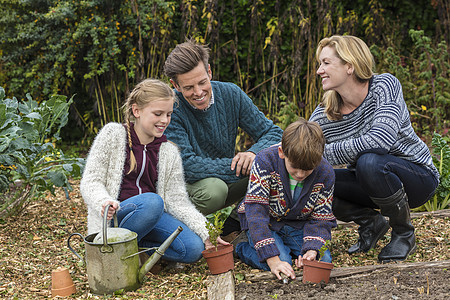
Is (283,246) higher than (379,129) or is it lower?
lower

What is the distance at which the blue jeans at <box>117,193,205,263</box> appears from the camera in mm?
2455

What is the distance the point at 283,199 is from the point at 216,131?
0.75 meters

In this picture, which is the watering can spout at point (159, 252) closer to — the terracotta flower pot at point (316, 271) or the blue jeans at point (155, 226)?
the blue jeans at point (155, 226)

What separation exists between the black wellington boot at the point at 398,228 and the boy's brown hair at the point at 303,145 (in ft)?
1.80

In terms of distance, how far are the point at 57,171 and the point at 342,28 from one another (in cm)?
356

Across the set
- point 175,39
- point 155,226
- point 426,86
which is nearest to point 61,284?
point 155,226

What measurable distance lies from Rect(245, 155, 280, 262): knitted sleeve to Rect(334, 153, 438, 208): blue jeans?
52 centimetres

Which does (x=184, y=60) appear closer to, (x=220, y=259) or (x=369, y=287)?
(x=220, y=259)

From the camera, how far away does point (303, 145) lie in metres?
2.18

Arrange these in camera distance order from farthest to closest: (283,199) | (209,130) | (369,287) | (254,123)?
1. (254,123)
2. (209,130)
3. (283,199)
4. (369,287)

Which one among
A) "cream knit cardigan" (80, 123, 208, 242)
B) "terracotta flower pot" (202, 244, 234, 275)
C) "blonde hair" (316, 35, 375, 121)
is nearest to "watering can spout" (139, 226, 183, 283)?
"terracotta flower pot" (202, 244, 234, 275)

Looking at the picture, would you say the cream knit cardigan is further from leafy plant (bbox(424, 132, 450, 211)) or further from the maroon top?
leafy plant (bbox(424, 132, 450, 211))

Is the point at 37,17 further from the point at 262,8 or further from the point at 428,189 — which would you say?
the point at 428,189

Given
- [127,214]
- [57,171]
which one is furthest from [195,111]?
[57,171]
